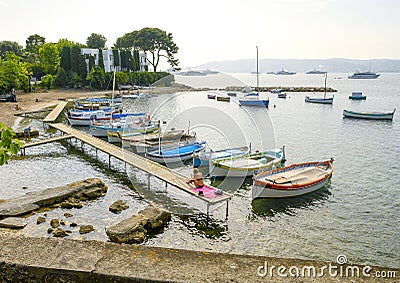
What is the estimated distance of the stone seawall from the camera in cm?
599

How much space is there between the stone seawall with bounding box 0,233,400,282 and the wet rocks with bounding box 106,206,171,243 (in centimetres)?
413

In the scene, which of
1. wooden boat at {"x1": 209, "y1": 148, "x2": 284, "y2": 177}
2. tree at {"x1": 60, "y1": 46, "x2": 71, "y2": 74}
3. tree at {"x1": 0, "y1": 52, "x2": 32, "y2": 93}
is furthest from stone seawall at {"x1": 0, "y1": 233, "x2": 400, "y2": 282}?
tree at {"x1": 60, "y1": 46, "x2": 71, "y2": 74}

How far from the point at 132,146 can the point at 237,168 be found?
28.2ft

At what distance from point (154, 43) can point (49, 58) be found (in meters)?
28.5

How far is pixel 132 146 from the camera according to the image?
23.0 metres

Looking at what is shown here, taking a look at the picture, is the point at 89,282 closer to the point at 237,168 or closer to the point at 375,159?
the point at 237,168

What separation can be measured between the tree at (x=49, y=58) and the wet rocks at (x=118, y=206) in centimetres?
6381

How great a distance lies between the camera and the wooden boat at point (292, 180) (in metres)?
14.8

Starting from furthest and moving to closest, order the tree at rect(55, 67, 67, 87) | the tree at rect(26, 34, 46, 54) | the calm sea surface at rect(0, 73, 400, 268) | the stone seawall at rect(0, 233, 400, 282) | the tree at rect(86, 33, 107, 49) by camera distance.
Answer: the tree at rect(86, 33, 107, 49), the tree at rect(26, 34, 46, 54), the tree at rect(55, 67, 67, 87), the calm sea surface at rect(0, 73, 400, 268), the stone seawall at rect(0, 233, 400, 282)

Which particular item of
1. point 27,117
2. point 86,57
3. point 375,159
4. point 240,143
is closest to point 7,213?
point 240,143

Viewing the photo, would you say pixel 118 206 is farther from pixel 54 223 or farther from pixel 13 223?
pixel 13 223

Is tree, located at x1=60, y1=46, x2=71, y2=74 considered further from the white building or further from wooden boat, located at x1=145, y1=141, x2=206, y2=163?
wooden boat, located at x1=145, y1=141, x2=206, y2=163

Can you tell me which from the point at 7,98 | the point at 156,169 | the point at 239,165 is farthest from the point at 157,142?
the point at 7,98

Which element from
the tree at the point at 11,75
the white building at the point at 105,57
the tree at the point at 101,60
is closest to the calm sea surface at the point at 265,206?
the tree at the point at 11,75
